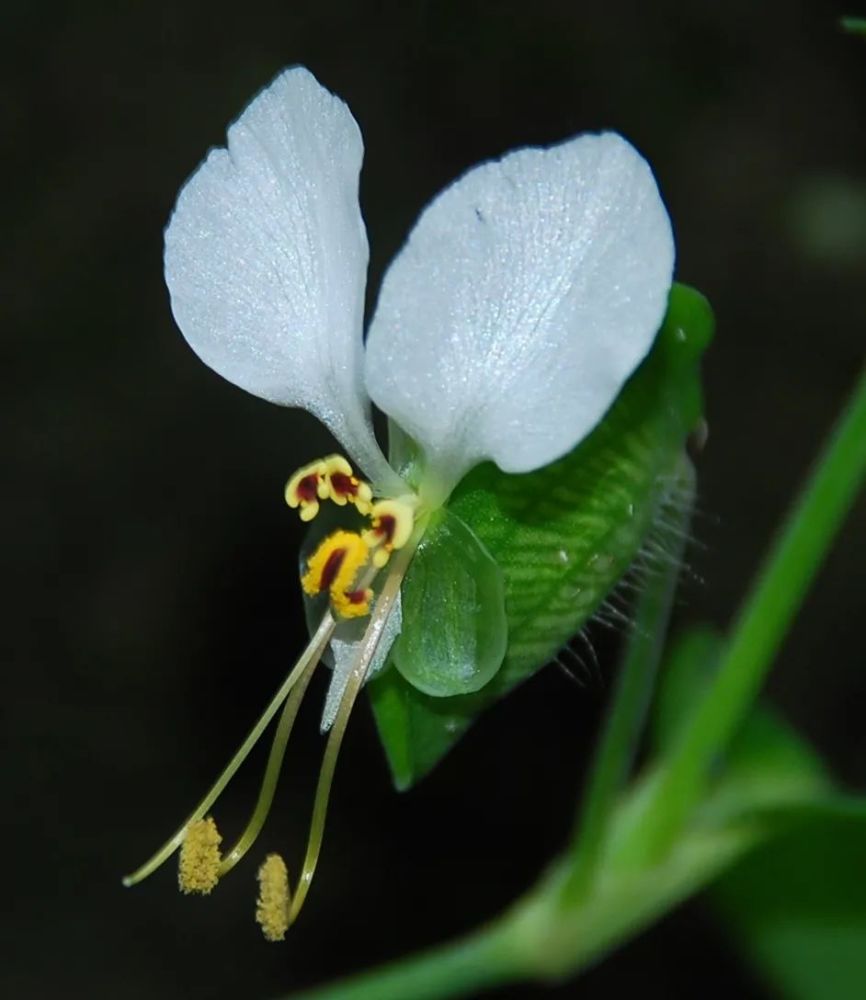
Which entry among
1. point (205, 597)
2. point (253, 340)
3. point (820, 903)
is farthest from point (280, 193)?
point (205, 597)

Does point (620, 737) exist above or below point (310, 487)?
below

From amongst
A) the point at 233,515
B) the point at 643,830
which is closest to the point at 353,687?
the point at 643,830

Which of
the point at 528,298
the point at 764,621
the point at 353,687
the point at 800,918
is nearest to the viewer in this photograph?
the point at 528,298

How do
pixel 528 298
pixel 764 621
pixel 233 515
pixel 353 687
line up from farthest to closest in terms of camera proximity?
pixel 233 515 → pixel 764 621 → pixel 353 687 → pixel 528 298

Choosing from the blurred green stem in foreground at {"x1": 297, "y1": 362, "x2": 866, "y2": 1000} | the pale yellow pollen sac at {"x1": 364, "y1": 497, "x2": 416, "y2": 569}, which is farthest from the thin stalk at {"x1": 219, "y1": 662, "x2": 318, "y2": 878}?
the blurred green stem in foreground at {"x1": 297, "y1": 362, "x2": 866, "y2": 1000}

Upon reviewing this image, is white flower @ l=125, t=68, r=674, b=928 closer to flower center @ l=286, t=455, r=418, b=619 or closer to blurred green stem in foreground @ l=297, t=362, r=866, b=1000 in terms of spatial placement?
flower center @ l=286, t=455, r=418, b=619

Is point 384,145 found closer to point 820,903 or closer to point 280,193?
point 820,903

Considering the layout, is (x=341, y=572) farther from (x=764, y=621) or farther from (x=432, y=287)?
(x=764, y=621)
